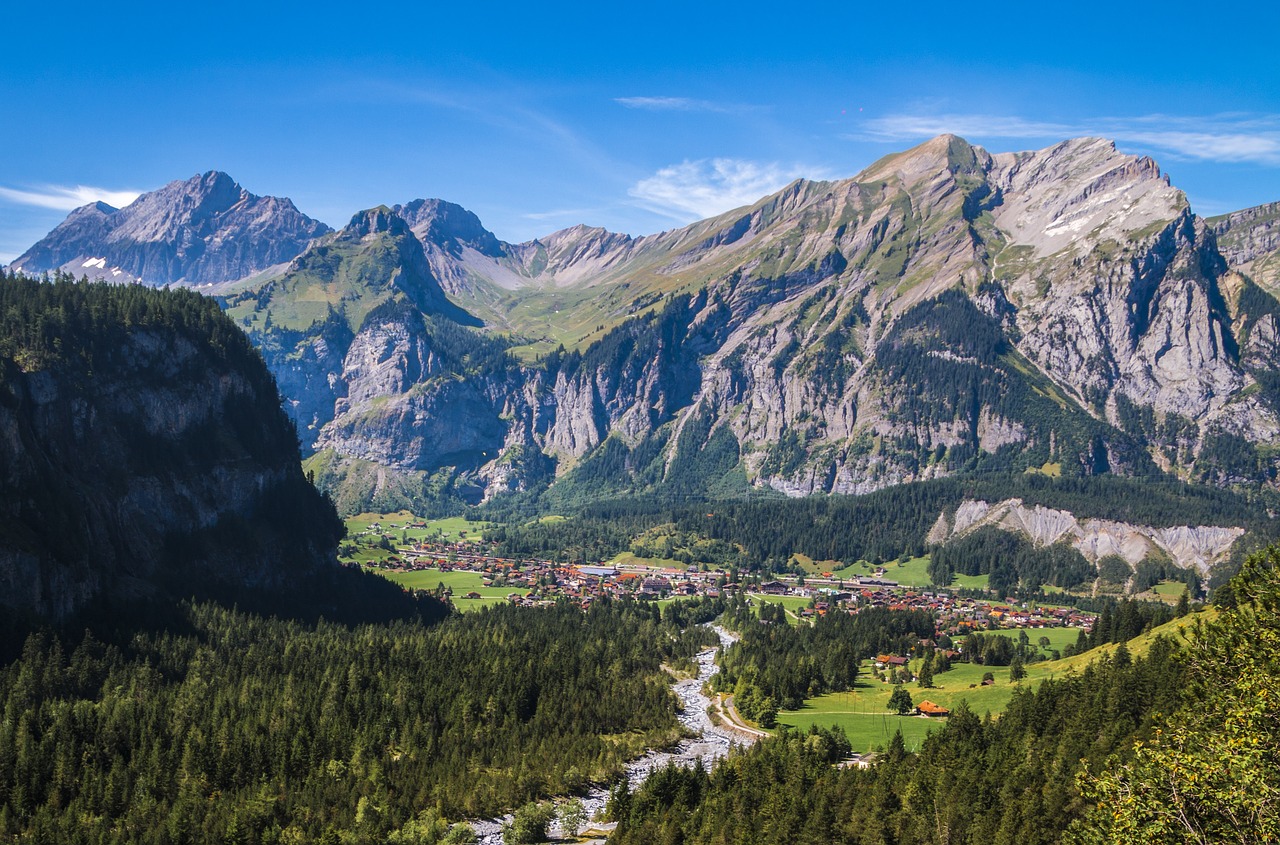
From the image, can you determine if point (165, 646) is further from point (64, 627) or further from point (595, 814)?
point (595, 814)

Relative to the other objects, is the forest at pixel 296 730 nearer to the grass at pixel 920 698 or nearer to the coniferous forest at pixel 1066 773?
the coniferous forest at pixel 1066 773

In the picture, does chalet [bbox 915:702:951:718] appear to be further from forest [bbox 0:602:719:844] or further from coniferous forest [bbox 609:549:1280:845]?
forest [bbox 0:602:719:844]

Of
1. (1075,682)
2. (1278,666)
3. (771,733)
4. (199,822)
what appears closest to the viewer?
(1278,666)

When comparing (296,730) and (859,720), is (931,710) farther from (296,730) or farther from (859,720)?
(296,730)

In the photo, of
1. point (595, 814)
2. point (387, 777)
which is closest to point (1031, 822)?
point (595, 814)

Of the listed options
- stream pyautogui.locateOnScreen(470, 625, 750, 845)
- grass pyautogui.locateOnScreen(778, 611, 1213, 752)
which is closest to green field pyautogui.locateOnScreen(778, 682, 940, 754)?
grass pyautogui.locateOnScreen(778, 611, 1213, 752)

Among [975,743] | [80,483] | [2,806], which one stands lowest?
[2,806]

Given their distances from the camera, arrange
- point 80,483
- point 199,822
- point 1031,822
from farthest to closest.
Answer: point 80,483
point 199,822
point 1031,822
